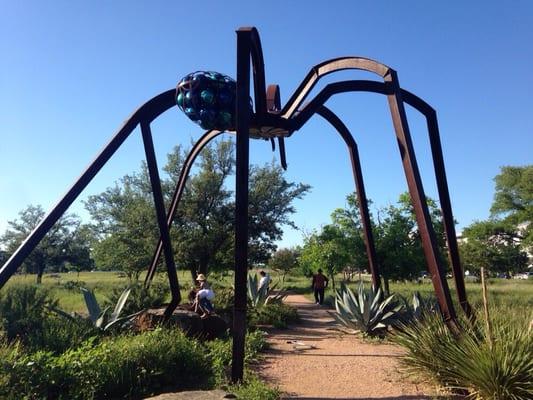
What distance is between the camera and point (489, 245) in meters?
44.2

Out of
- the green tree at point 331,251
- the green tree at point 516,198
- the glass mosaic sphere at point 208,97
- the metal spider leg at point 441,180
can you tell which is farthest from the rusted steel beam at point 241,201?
the green tree at point 516,198

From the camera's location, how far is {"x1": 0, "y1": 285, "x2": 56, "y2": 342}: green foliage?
7.45m

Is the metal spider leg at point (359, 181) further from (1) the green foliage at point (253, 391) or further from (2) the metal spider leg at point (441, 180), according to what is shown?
(1) the green foliage at point (253, 391)

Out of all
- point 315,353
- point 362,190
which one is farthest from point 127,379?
point 362,190

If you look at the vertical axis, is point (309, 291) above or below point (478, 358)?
above

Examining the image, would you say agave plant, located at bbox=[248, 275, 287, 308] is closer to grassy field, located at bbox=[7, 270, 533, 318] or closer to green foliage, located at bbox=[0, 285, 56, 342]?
grassy field, located at bbox=[7, 270, 533, 318]

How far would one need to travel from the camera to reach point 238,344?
5.68 metres

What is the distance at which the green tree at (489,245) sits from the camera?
42.8 meters

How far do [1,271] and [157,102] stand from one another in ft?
12.6

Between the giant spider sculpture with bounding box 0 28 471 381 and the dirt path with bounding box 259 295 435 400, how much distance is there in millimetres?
904

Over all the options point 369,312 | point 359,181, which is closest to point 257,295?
point 369,312

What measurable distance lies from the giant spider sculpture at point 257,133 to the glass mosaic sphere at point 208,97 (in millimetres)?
23

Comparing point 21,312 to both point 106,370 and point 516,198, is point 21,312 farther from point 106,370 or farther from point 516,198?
point 516,198

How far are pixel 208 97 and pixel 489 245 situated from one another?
43.4 meters
